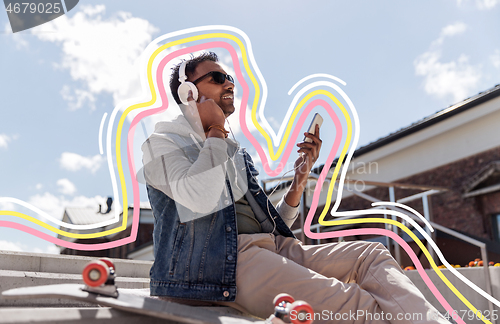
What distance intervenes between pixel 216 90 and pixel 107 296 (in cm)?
133

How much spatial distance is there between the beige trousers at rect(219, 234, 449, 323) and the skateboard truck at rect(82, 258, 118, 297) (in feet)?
1.83

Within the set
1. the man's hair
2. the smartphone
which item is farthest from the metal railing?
the man's hair

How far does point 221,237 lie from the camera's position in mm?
1731

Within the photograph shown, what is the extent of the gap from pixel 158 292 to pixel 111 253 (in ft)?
66.9

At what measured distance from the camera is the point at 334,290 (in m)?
1.61

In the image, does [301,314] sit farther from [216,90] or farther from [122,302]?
[216,90]

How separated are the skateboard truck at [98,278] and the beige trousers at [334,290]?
0.56m

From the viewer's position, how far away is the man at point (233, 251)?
5.26 ft

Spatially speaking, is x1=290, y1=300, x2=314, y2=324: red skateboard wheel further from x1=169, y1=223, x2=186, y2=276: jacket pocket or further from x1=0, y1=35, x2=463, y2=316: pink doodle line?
x1=0, y1=35, x2=463, y2=316: pink doodle line

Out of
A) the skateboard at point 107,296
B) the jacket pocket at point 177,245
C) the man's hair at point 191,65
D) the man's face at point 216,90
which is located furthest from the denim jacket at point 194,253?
the man's hair at point 191,65

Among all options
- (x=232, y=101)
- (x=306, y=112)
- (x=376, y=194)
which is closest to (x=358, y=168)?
(x=376, y=194)

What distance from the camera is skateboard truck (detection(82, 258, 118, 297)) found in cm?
128

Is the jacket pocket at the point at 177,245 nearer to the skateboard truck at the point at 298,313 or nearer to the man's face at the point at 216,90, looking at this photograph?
the skateboard truck at the point at 298,313

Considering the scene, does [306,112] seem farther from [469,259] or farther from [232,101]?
[469,259]
